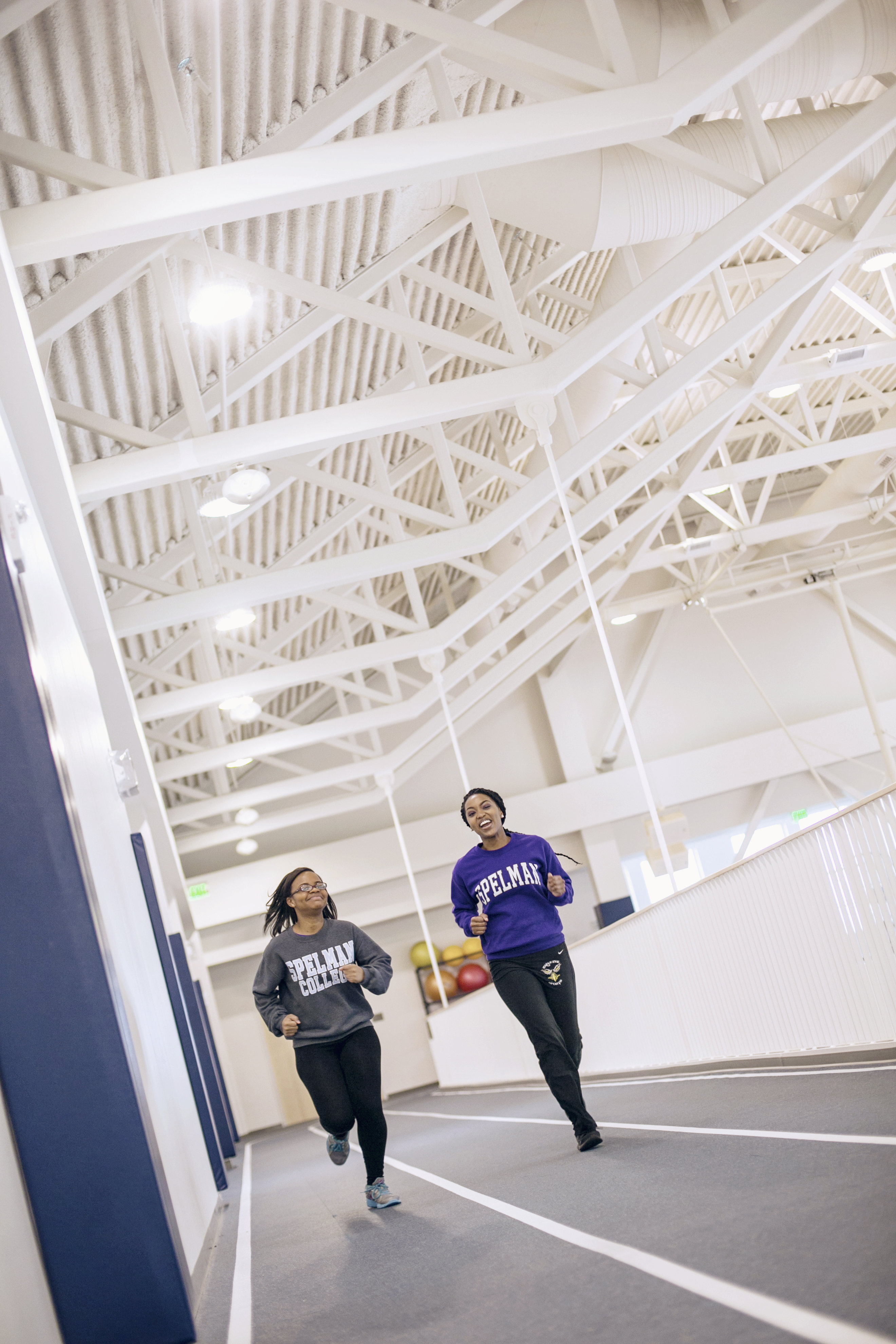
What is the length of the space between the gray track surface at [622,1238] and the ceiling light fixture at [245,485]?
15.0 ft

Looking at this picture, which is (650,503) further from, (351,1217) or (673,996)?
(351,1217)

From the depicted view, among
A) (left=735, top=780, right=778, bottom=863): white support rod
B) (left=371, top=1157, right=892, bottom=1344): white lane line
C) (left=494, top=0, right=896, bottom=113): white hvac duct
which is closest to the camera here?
(left=371, top=1157, right=892, bottom=1344): white lane line

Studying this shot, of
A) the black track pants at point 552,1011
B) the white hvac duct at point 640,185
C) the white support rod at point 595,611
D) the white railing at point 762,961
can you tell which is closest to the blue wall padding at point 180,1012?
the black track pants at point 552,1011

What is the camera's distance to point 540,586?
1586 cm

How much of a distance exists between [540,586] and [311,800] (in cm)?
738

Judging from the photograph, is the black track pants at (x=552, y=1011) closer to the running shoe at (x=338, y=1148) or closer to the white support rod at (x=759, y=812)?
the running shoe at (x=338, y=1148)

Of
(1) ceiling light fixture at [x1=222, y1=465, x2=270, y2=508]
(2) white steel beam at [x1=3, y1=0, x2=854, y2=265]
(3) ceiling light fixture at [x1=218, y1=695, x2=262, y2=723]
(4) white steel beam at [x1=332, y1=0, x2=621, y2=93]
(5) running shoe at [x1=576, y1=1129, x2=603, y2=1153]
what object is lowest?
(5) running shoe at [x1=576, y1=1129, x2=603, y2=1153]

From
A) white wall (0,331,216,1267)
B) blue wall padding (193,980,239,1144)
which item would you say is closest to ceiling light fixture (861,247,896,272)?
white wall (0,331,216,1267)

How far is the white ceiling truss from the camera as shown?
17.6 ft

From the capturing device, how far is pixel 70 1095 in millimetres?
2980

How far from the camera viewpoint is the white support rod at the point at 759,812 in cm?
2156

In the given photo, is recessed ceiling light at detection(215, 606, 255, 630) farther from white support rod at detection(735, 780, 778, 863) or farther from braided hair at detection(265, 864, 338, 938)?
white support rod at detection(735, 780, 778, 863)

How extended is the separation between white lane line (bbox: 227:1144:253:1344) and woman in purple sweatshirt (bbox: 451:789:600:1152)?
1358 millimetres

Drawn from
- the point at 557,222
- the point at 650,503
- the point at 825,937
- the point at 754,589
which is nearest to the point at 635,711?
the point at 754,589
